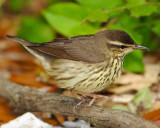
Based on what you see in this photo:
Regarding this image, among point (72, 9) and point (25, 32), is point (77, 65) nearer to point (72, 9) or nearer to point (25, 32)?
point (72, 9)

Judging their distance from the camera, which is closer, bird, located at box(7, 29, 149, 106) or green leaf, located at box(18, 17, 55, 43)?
bird, located at box(7, 29, 149, 106)

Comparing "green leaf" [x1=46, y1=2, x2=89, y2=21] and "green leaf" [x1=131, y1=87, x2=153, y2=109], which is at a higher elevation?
"green leaf" [x1=46, y1=2, x2=89, y2=21]

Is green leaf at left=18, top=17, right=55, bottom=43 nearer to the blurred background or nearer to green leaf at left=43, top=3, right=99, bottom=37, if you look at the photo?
the blurred background

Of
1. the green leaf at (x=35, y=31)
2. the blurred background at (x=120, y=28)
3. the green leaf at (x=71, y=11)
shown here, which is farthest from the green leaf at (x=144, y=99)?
the green leaf at (x=35, y=31)

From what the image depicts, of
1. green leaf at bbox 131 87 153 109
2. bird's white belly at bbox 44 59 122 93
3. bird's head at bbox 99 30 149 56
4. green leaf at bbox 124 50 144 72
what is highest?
bird's head at bbox 99 30 149 56

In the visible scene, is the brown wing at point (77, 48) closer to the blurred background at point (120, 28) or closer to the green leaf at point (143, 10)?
the blurred background at point (120, 28)

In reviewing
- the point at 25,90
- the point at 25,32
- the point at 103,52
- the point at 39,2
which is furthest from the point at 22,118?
the point at 39,2

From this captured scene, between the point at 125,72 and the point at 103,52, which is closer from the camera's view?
the point at 103,52

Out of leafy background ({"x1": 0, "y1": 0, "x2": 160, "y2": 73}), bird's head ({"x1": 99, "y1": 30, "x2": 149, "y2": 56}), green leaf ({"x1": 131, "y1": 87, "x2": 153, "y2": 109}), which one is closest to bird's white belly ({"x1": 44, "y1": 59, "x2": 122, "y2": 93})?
bird's head ({"x1": 99, "y1": 30, "x2": 149, "y2": 56})

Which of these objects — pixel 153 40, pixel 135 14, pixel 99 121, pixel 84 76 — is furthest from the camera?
pixel 153 40
